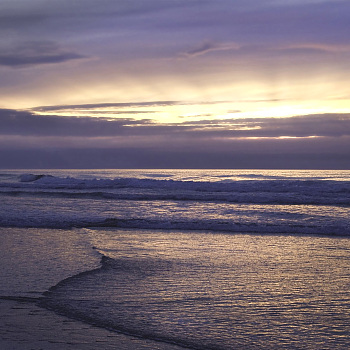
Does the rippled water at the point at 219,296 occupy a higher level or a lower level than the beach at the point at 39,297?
lower

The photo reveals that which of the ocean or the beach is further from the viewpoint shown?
the ocean

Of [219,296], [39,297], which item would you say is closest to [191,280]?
[219,296]

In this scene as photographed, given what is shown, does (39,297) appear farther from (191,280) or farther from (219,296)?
(219,296)

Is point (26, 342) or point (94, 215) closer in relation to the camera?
point (26, 342)

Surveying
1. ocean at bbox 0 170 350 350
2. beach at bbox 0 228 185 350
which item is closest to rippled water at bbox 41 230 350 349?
ocean at bbox 0 170 350 350

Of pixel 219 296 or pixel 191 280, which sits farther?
pixel 191 280

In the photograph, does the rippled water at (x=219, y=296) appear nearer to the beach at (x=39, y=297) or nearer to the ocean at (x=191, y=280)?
the ocean at (x=191, y=280)

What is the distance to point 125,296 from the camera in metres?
4.88

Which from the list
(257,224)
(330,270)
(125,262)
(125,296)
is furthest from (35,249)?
(257,224)

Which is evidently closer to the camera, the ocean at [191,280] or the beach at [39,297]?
the beach at [39,297]

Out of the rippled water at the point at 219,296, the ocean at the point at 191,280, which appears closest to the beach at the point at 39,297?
the ocean at the point at 191,280

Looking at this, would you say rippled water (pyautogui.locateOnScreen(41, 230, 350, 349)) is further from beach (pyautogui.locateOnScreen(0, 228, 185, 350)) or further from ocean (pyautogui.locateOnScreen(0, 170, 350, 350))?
beach (pyautogui.locateOnScreen(0, 228, 185, 350))

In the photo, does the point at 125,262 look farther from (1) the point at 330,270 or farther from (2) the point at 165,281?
(1) the point at 330,270

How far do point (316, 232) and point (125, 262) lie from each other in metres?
5.87
